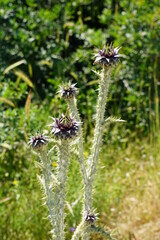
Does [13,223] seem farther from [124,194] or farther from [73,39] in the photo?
[73,39]

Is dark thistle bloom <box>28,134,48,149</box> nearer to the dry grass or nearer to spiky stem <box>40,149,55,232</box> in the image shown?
spiky stem <box>40,149,55,232</box>

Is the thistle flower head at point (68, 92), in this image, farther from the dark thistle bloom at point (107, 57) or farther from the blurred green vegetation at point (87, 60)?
the blurred green vegetation at point (87, 60)

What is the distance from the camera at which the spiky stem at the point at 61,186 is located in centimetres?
188

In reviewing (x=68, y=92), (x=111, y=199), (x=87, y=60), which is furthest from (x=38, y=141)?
(x=87, y=60)

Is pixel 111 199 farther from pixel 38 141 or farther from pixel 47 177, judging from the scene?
pixel 38 141

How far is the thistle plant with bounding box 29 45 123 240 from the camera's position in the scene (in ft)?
5.91

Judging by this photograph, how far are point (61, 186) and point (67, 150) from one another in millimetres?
175

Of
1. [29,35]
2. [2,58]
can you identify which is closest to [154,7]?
[29,35]

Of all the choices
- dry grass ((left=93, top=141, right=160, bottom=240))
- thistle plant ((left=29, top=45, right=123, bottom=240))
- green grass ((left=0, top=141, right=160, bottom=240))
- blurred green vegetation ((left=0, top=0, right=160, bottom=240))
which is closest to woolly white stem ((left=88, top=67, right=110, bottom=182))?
thistle plant ((left=29, top=45, right=123, bottom=240))

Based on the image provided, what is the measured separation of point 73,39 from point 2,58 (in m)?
0.92

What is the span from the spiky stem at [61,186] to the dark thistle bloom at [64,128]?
0.23 ft

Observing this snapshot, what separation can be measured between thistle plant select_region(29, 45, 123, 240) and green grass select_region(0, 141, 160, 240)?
30.5 inches

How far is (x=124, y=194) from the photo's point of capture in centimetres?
371

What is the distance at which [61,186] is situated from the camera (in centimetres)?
196
